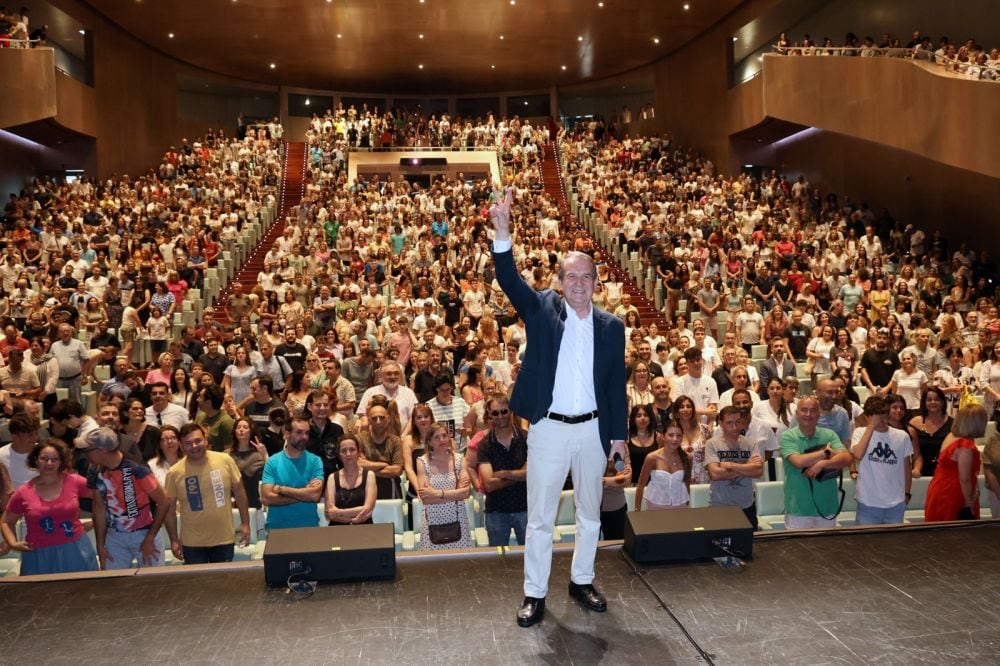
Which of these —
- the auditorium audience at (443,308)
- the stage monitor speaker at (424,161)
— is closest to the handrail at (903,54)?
the auditorium audience at (443,308)

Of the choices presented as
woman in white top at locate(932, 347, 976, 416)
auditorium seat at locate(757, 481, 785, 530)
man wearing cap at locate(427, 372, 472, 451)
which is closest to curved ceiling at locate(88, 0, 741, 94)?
woman in white top at locate(932, 347, 976, 416)

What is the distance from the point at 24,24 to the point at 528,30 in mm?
9913

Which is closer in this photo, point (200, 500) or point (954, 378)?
point (200, 500)

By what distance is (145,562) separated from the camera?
15.7 ft

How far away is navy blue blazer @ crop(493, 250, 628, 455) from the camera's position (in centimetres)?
337

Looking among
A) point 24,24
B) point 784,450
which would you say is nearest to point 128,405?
point 784,450

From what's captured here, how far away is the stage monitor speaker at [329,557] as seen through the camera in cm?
370

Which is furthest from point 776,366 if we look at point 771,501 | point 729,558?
point 729,558

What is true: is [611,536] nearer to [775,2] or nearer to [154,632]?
[154,632]

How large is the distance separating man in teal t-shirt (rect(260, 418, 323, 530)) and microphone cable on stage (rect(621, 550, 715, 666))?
1774mm

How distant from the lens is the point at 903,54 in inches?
509

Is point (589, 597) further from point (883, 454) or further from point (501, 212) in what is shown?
point (883, 454)

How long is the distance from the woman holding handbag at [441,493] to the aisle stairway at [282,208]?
7.83 meters

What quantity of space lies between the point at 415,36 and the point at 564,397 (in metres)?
18.4
